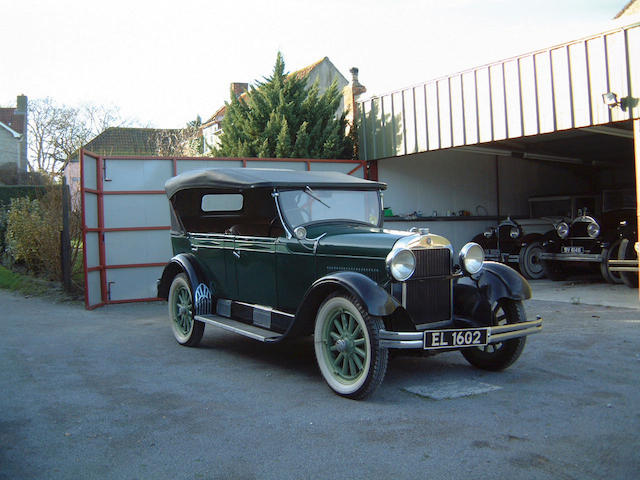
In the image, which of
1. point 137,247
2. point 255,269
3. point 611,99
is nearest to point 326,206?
point 255,269

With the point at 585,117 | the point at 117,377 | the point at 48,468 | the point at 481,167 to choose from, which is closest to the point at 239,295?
the point at 117,377

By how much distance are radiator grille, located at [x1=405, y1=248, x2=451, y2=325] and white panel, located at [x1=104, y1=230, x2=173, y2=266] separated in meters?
6.75

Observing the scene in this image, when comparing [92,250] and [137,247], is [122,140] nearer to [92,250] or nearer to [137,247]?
[137,247]

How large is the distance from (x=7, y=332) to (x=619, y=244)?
1023 cm

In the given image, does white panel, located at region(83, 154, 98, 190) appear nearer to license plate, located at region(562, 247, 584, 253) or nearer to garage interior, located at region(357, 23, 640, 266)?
garage interior, located at region(357, 23, 640, 266)

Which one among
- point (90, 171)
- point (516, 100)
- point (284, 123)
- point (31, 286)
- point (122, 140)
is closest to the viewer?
point (90, 171)

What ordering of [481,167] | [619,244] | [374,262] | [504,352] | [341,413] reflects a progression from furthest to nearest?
1. [481,167]
2. [619,244]
3. [504,352]
4. [374,262]
5. [341,413]

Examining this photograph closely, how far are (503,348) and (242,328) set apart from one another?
2411 millimetres

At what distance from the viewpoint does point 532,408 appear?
14.1 feet

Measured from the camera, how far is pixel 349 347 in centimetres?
475

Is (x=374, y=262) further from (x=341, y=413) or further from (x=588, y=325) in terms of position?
(x=588, y=325)

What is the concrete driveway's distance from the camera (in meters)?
3.35

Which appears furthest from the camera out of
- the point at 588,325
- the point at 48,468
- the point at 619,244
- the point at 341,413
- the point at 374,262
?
the point at 619,244

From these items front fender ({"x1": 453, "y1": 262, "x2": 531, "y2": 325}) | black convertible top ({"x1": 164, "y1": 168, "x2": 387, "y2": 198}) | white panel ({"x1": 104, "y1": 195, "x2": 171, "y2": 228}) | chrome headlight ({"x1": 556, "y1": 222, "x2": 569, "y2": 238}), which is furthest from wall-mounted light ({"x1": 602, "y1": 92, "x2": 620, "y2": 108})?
white panel ({"x1": 104, "y1": 195, "x2": 171, "y2": 228})
